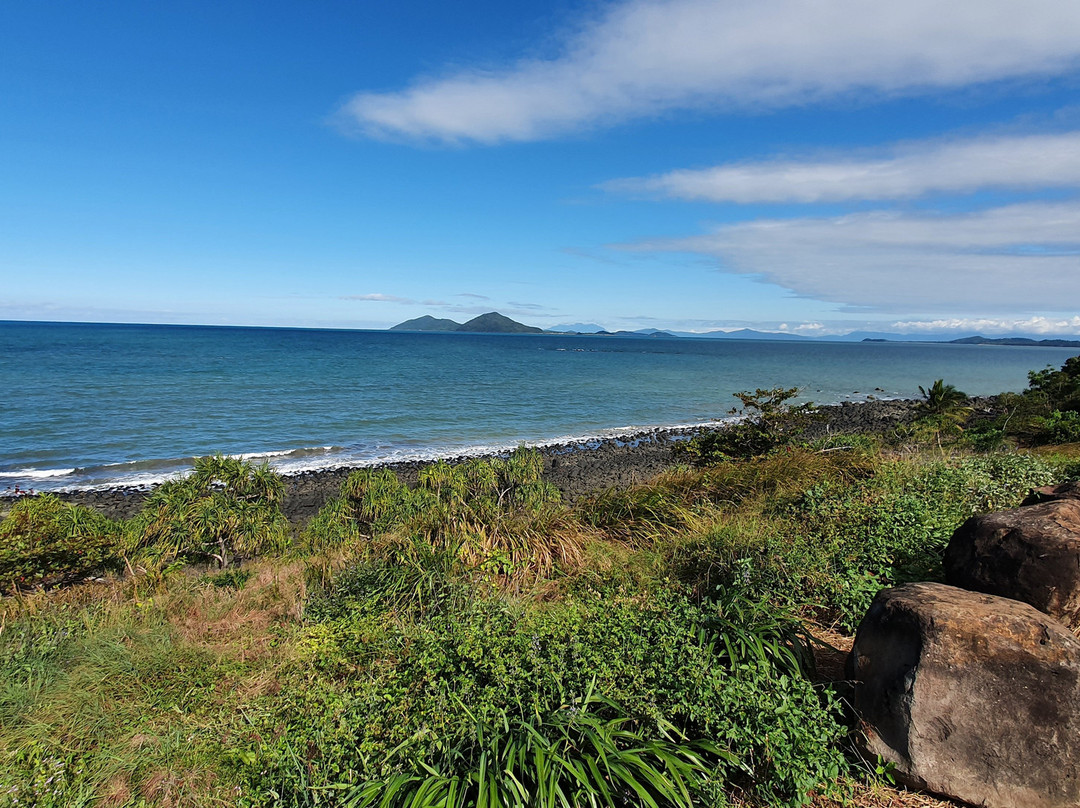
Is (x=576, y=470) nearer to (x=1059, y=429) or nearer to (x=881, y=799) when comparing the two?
(x=1059, y=429)

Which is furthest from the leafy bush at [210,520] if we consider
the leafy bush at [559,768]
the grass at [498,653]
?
the leafy bush at [559,768]

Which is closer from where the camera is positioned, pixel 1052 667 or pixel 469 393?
pixel 1052 667

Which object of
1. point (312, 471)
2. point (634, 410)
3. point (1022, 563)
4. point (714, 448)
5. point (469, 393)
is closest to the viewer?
point (1022, 563)

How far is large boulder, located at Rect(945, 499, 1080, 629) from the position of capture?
3.97m

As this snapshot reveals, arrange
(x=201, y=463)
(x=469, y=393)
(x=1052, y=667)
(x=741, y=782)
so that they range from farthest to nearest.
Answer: (x=469, y=393) → (x=201, y=463) → (x=741, y=782) → (x=1052, y=667)

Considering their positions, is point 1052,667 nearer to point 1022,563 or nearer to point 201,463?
point 1022,563

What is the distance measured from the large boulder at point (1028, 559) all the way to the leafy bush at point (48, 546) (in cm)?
995

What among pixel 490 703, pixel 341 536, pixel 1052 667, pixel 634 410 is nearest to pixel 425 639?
pixel 490 703

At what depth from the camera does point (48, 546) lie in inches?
292

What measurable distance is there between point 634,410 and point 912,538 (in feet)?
117

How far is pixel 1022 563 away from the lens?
160 inches

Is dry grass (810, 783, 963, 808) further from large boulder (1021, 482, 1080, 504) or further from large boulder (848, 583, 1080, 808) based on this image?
large boulder (1021, 482, 1080, 504)

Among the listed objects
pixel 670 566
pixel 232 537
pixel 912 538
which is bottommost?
pixel 232 537

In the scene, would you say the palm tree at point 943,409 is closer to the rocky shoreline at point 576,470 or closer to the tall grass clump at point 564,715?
the rocky shoreline at point 576,470
